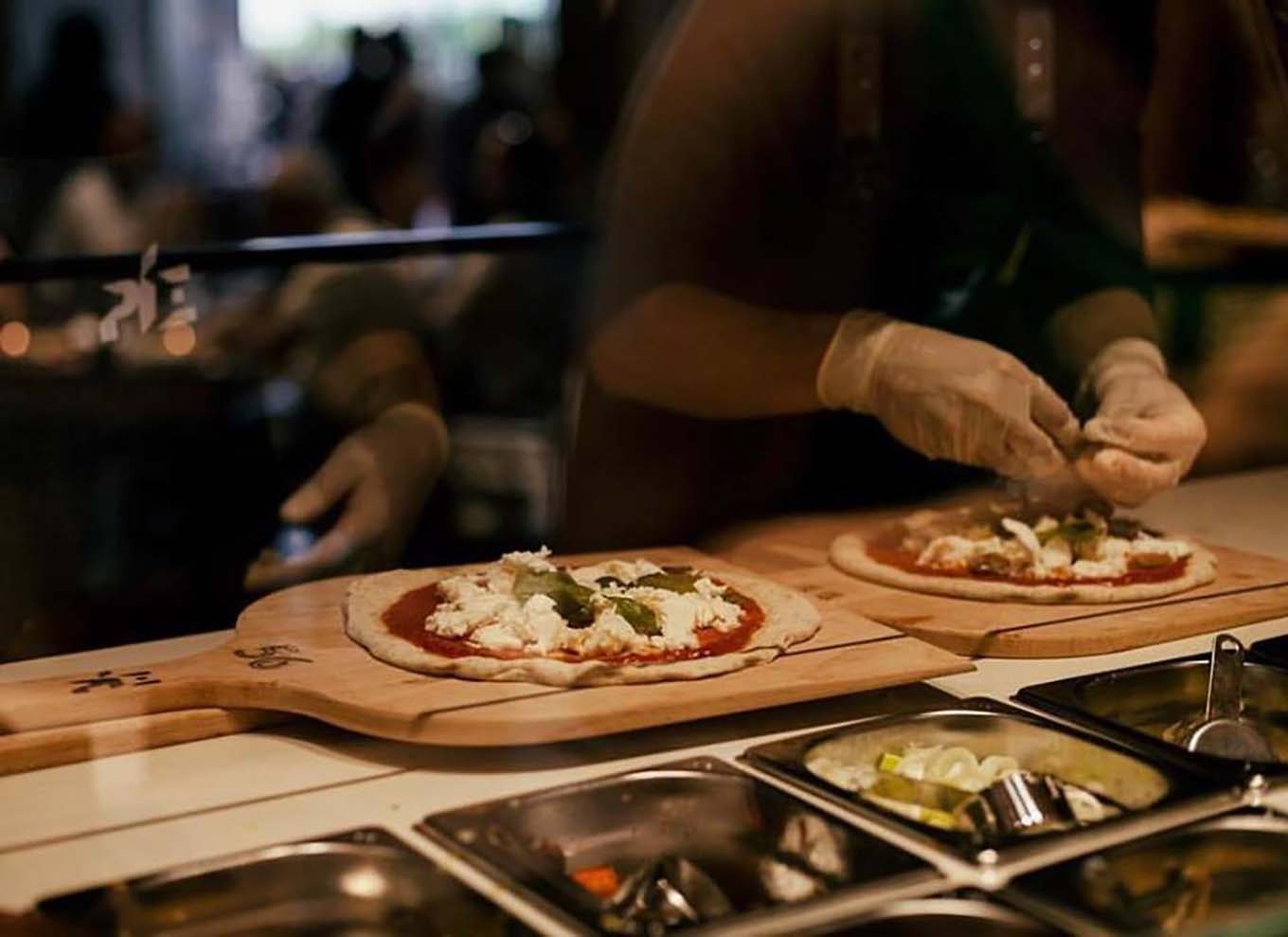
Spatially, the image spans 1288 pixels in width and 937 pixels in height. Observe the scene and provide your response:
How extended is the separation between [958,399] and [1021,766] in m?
0.71

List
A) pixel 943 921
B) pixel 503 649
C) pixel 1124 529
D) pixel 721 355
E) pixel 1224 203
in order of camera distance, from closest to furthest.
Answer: pixel 943 921 → pixel 503 649 → pixel 1124 529 → pixel 721 355 → pixel 1224 203

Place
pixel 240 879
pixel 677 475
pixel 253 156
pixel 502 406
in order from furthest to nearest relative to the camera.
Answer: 1. pixel 253 156
2. pixel 502 406
3. pixel 677 475
4. pixel 240 879

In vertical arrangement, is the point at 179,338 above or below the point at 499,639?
above

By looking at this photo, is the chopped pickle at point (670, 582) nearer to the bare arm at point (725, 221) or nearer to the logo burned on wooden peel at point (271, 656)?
the logo burned on wooden peel at point (271, 656)

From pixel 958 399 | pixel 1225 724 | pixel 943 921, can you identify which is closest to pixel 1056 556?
pixel 958 399

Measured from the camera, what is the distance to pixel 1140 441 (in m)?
2.08

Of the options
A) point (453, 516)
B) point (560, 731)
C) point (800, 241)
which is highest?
point (800, 241)

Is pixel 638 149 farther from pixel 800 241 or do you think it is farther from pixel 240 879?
pixel 240 879

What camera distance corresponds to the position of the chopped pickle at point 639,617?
1.63 metres

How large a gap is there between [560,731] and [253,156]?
2533 mm

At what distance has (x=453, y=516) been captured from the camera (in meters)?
2.51

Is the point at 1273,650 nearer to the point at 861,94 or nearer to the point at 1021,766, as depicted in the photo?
the point at 1021,766

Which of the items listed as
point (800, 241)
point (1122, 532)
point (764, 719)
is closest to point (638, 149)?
point (800, 241)

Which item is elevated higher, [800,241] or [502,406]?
[800,241]
